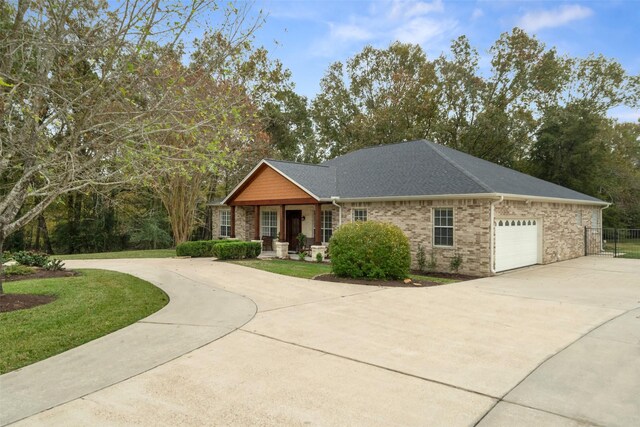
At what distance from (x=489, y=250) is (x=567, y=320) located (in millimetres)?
6012

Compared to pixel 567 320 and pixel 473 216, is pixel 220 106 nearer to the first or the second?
pixel 567 320

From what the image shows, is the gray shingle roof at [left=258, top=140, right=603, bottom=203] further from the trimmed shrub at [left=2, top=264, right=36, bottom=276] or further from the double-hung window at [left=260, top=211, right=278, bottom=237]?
the trimmed shrub at [left=2, top=264, right=36, bottom=276]

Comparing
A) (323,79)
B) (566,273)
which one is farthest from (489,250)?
(323,79)

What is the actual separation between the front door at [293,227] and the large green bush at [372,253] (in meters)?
8.99

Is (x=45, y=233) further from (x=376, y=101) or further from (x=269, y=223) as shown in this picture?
(x=376, y=101)

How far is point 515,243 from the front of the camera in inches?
578

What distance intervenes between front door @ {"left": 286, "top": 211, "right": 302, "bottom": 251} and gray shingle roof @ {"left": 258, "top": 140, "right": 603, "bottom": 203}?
8.43 ft

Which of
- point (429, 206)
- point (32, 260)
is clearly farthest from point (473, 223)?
point (32, 260)

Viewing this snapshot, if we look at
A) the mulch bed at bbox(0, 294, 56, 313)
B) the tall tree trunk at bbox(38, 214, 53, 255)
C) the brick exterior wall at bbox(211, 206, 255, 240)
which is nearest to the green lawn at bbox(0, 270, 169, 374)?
the mulch bed at bbox(0, 294, 56, 313)

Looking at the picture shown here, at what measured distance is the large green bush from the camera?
37.2 feet

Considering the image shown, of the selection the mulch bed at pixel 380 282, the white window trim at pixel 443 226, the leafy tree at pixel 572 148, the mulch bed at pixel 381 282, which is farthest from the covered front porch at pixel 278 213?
the leafy tree at pixel 572 148

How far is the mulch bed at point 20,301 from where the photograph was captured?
746cm

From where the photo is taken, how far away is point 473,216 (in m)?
13.1

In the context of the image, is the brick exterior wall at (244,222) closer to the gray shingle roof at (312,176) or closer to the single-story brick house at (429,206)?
the single-story brick house at (429,206)
